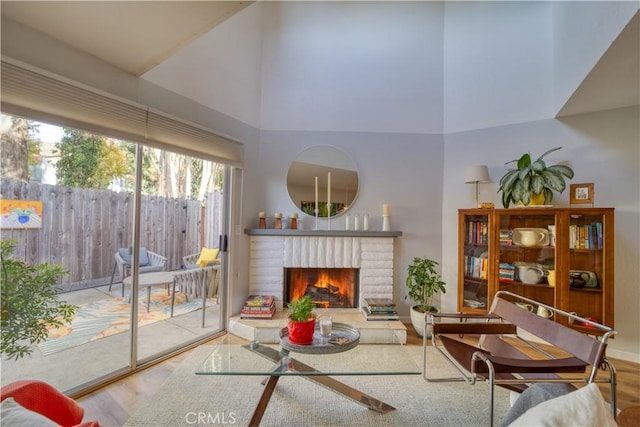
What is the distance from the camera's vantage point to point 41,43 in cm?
175

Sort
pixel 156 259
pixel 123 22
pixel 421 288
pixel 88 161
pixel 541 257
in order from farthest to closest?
pixel 421 288
pixel 541 257
pixel 156 259
pixel 88 161
pixel 123 22

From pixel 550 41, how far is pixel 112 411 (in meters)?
5.03

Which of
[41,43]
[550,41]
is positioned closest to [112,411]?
[41,43]

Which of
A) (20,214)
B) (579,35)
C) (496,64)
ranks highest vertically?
(496,64)

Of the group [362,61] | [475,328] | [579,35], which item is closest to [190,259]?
[475,328]

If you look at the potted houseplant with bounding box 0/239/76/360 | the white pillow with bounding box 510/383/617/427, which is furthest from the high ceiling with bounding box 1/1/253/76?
the white pillow with bounding box 510/383/617/427

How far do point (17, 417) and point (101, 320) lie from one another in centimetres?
174

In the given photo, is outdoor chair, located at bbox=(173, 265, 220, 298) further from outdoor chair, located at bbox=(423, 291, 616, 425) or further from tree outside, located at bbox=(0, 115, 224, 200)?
outdoor chair, located at bbox=(423, 291, 616, 425)

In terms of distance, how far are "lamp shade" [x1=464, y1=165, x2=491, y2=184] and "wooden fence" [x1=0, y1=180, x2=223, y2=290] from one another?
2.97 metres

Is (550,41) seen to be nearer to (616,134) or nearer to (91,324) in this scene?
(616,134)

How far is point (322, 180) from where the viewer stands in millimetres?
3447

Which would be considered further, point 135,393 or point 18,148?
point 135,393

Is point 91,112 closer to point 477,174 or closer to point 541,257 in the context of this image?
point 477,174

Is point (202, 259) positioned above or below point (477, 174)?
below
